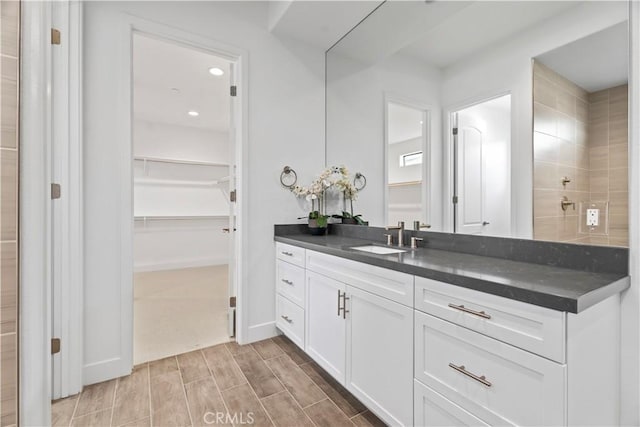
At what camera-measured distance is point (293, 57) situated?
2.61m

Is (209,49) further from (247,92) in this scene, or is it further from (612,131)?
(612,131)

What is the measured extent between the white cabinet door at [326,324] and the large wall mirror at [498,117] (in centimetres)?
72

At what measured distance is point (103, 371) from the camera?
6.10ft

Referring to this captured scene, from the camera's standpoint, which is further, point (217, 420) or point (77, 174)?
point (77, 174)

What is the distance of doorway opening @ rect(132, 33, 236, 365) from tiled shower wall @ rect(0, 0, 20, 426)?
1.75 m

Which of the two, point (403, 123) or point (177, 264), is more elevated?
point (403, 123)

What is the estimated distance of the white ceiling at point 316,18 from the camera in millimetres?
2195

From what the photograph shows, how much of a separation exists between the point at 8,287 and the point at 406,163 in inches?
77.4

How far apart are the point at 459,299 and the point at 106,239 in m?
2.02

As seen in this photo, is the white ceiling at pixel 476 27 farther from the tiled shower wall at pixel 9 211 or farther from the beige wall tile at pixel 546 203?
the tiled shower wall at pixel 9 211

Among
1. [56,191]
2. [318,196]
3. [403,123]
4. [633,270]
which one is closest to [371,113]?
[403,123]

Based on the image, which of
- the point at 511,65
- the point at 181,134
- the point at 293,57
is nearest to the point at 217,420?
the point at 511,65

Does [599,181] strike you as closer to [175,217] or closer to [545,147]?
[545,147]

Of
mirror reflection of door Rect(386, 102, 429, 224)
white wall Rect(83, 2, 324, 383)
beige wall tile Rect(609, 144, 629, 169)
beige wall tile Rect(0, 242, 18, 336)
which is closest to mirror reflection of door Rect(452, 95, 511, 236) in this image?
mirror reflection of door Rect(386, 102, 429, 224)
